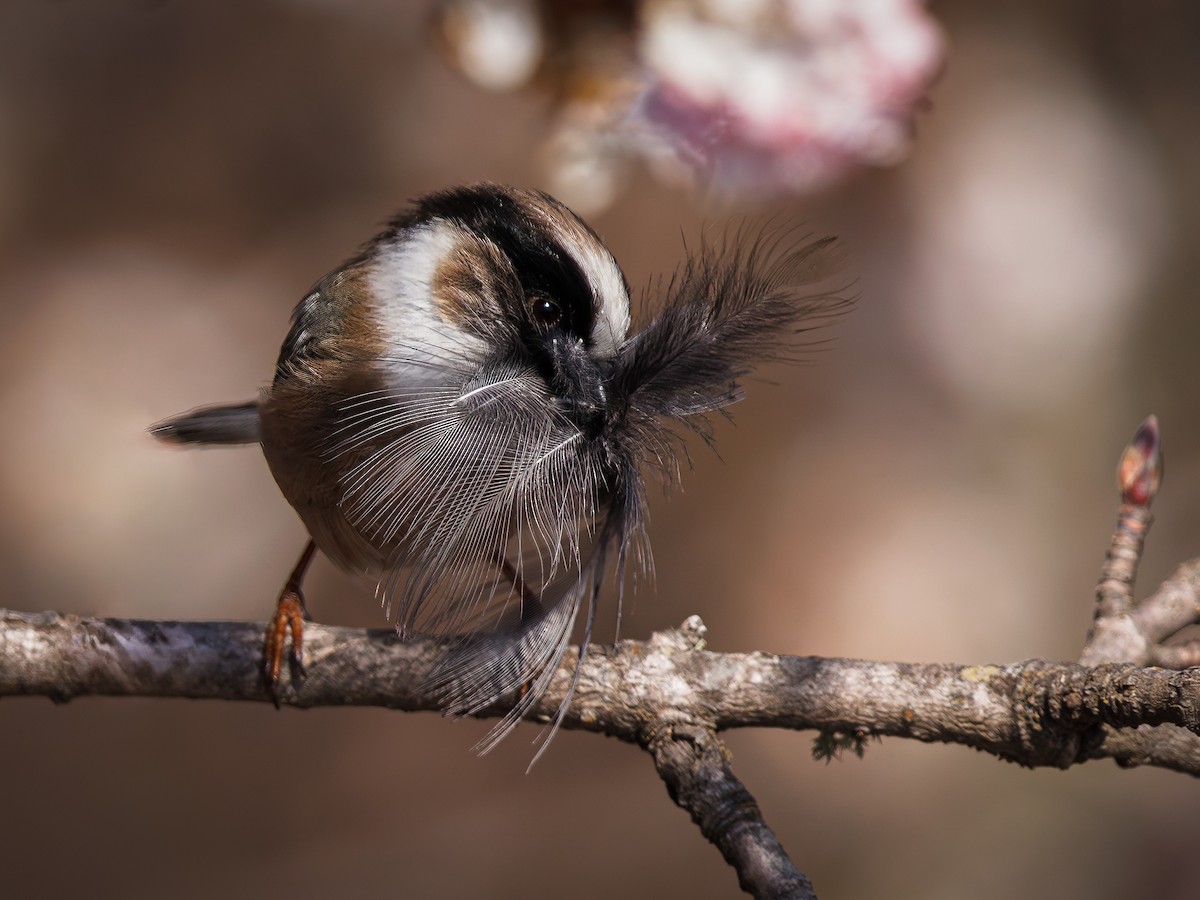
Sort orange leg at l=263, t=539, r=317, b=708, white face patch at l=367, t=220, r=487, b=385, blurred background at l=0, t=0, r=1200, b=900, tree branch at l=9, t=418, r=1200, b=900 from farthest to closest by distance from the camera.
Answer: blurred background at l=0, t=0, r=1200, b=900
orange leg at l=263, t=539, r=317, b=708
white face patch at l=367, t=220, r=487, b=385
tree branch at l=9, t=418, r=1200, b=900

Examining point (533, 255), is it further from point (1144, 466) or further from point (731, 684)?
point (1144, 466)

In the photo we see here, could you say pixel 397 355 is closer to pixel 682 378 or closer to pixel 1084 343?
pixel 682 378

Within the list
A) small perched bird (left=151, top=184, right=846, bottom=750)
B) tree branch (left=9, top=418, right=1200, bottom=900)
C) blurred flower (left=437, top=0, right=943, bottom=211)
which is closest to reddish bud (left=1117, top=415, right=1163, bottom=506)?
tree branch (left=9, top=418, right=1200, bottom=900)

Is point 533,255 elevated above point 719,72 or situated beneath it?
situated beneath

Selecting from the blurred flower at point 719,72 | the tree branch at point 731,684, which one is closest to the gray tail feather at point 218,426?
the tree branch at point 731,684

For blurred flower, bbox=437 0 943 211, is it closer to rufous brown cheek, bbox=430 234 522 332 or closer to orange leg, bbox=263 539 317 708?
rufous brown cheek, bbox=430 234 522 332

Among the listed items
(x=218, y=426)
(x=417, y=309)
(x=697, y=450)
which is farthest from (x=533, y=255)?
(x=697, y=450)
